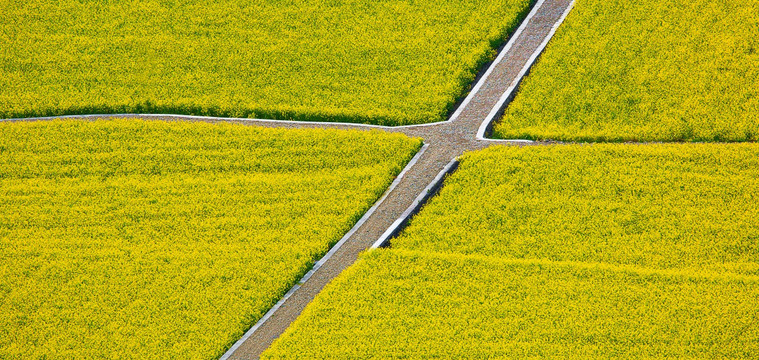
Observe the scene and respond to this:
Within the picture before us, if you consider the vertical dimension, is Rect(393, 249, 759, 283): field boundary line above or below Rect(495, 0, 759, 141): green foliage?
below

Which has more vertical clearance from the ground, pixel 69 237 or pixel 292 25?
pixel 292 25

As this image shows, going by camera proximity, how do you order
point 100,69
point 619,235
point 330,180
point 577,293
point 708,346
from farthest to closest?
point 100,69 < point 330,180 < point 619,235 < point 577,293 < point 708,346

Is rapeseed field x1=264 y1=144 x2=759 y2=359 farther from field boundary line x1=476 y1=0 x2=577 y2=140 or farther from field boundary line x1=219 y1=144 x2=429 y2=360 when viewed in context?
field boundary line x1=476 y1=0 x2=577 y2=140

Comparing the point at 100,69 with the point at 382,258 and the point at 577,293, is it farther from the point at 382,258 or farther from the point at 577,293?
the point at 577,293

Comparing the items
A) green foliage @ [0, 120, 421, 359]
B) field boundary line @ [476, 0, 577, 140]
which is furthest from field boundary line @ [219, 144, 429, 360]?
field boundary line @ [476, 0, 577, 140]

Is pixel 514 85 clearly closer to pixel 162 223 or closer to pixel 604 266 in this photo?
pixel 604 266

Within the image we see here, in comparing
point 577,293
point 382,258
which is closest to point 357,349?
point 382,258
